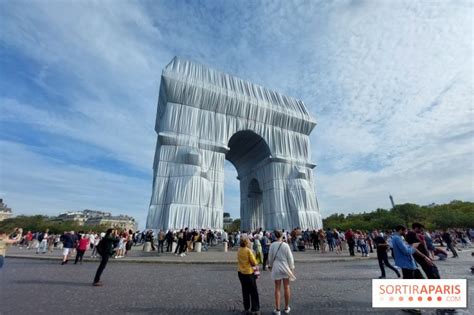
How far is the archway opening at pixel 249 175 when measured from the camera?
1238 inches

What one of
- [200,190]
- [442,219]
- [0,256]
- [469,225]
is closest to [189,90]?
[200,190]

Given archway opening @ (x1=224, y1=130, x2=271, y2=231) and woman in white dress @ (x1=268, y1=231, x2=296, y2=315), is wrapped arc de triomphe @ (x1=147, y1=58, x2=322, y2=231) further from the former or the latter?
woman in white dress @ (x1=268, y1=231, x2=296, y2=315)

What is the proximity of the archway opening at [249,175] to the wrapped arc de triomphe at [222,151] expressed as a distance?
0.14m

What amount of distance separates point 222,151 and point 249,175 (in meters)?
9.35

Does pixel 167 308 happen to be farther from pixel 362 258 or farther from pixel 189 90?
pixel 189 90

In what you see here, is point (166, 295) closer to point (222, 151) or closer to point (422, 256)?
point (422, 256)

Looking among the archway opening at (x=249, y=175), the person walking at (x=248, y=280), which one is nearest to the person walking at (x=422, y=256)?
the person walking at (x=248, y=280)

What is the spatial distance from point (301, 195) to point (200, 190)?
11.7 meters

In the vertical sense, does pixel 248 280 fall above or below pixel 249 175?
below

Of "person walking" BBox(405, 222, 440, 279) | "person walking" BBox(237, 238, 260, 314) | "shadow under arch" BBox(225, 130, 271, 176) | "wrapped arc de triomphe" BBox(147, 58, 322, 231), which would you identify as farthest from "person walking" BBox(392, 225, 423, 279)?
"shadow under arch" BBox(225, 130, 271, 176)

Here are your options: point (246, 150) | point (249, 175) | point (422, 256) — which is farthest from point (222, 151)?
point (422, 256)

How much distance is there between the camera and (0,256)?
4.98 meters

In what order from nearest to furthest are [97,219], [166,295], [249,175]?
[166,295] → [249,175] → [97,219]

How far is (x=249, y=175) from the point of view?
34031mm
